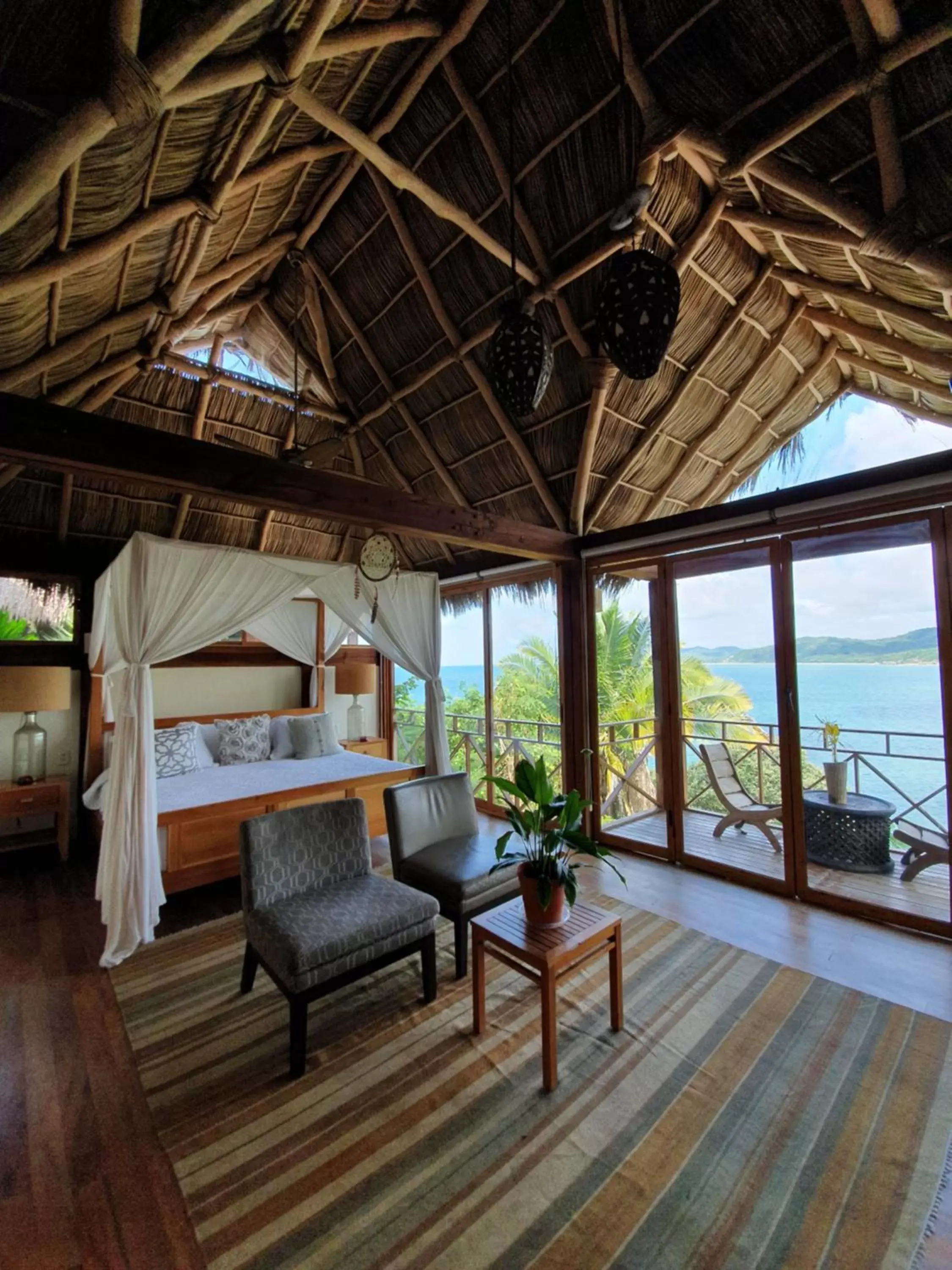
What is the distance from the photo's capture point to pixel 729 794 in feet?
13.1

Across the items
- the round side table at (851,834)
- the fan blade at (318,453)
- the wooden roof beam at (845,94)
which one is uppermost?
the wooden roof beam at (845,94)

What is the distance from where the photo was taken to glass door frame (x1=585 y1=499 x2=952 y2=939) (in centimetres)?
279

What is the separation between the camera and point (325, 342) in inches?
170

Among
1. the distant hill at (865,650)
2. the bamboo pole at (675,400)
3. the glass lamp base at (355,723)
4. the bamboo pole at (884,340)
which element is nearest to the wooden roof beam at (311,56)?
the bamboo pole at (675,400)

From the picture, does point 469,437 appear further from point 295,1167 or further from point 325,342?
point 295,1167

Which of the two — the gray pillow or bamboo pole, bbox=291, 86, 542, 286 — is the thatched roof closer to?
bamboo pole, bbox=291, 86, 542, 286

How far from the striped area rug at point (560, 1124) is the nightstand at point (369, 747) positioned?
Result: 3.21m

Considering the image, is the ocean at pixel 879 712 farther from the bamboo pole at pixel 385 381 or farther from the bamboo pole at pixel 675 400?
the bamboo pole at pixel 385 381

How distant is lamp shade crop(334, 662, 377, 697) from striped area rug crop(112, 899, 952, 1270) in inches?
129

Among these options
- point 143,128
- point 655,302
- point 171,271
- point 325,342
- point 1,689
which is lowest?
point 1,689

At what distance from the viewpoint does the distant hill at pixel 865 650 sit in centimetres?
289

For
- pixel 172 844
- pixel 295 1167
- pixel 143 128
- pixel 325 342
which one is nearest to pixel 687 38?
pixel 143 128

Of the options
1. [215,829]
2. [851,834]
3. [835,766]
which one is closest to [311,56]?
[215,829]

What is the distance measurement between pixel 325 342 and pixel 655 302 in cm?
370
